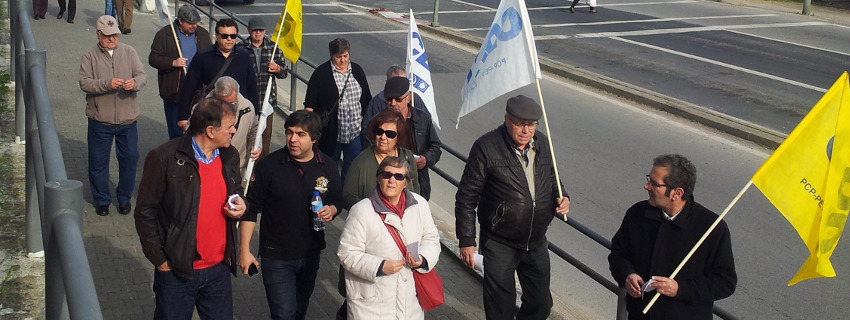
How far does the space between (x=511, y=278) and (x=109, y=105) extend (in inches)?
157

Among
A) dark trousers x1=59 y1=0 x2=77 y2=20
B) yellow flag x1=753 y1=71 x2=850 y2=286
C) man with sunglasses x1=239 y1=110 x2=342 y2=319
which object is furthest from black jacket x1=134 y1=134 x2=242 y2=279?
dark trousers x1=59 y1=0 x2=77 y2=20

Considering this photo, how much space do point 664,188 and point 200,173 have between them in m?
2.41

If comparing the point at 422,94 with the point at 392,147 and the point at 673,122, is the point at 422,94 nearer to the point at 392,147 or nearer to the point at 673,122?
the point at 392,147

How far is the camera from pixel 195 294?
4.96 m

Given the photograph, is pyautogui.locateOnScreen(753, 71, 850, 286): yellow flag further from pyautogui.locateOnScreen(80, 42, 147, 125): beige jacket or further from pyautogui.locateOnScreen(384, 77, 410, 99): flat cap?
pyautogui.locateOnScreen(80, 42, 147, 125): beige jacket

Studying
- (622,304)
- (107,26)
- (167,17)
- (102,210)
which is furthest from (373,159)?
(167,17)

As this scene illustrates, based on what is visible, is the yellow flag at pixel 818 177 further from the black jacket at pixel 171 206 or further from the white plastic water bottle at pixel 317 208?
the black jacket at pixel 171 206

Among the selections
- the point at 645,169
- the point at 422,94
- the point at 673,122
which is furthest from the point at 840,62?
the point at 422,94

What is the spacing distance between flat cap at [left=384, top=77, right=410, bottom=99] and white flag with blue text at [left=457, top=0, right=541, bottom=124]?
0.48m

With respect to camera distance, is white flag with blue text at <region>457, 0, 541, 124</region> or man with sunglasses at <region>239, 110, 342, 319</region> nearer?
man with sunglasses at <region>239, 110, 342, 319</region>

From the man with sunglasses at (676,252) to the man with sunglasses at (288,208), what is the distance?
1843 millimetres

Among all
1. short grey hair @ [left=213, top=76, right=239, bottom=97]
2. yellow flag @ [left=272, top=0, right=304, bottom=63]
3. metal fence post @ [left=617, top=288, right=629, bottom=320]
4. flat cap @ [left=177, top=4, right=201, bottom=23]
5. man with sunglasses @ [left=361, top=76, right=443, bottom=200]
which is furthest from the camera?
yellow flag @ [left=272, top=0, right=304, bottom=63]

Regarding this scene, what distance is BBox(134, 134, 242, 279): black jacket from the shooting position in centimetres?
465

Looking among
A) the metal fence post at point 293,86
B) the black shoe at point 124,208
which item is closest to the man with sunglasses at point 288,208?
the black shoe at point 124,208
